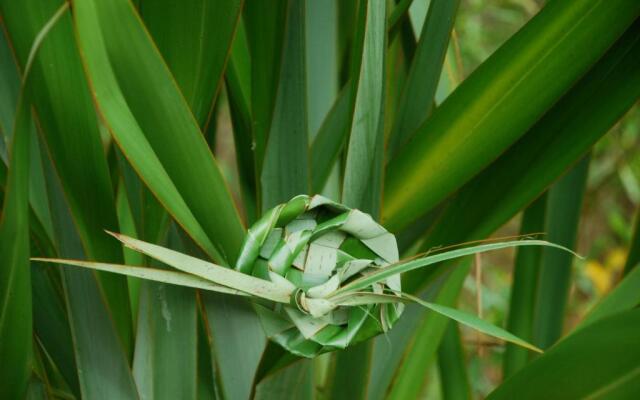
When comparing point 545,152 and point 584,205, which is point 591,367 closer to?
point 545,152

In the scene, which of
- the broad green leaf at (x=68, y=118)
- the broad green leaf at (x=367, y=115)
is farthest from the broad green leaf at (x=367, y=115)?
the broad green leaf at (x=68, y=118)

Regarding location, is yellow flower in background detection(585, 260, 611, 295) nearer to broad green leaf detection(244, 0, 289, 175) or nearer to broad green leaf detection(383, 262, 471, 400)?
broad green leaf detection(383, 262, 471, 400)

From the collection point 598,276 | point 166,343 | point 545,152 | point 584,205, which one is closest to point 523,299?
point 545,152

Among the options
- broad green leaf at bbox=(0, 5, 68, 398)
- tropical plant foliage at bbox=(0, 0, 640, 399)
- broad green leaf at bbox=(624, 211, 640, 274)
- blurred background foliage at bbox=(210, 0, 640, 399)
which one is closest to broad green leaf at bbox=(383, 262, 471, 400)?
tropical plant foliage at bbox=(0, 0, 640, 399)

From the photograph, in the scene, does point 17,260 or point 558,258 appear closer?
point 17,260

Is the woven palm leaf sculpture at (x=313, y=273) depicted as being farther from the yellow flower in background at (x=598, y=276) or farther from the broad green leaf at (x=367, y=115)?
the yellow flower in background at (x=598, y=276)

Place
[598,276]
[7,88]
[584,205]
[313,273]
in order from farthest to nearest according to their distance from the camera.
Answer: [598,276] < [584,205] < [7,88] < [313,273]

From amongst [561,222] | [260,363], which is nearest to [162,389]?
[260,363]

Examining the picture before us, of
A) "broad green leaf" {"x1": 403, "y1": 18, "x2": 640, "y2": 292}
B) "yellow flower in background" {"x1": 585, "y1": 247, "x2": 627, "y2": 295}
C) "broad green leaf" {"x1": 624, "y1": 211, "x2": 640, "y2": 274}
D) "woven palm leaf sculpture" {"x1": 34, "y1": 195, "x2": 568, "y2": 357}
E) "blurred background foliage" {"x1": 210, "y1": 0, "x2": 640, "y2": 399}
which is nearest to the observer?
"woven palm leaf sculpture" {"x1": 34, "y1": 195, "x2": 568, "y2": 357}
